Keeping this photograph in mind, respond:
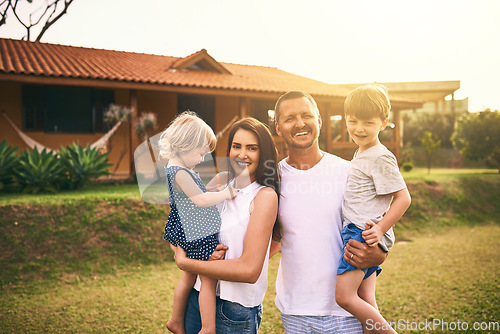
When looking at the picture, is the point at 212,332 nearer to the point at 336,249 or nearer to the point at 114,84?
the point at 336,249

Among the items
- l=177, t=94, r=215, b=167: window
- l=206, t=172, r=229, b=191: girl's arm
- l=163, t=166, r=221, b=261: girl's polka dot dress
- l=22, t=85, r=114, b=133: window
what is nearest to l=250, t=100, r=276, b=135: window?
l=177, t=94, r=215, b=167: window

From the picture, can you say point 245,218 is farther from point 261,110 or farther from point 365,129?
point 261,110

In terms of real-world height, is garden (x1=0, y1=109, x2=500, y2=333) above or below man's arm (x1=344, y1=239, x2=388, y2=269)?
below

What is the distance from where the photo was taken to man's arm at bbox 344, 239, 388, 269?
6.10 feet

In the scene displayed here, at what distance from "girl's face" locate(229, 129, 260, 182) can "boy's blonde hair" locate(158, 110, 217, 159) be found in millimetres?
219

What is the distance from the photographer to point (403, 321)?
473 cm

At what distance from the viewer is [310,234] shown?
2010 millimetres

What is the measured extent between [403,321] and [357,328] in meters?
3.20

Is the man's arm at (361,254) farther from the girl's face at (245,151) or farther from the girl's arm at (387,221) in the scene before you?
the girl's face at (245,151)

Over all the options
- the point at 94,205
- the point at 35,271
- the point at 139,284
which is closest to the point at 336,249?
the point at 139,284

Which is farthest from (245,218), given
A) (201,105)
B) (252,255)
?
(201,105)

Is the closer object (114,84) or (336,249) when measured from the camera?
(336,249)

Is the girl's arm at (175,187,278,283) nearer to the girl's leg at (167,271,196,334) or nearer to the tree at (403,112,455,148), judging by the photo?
the girl's leg at (167,271,196,334)

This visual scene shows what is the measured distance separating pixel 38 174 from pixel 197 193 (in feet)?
23.2
